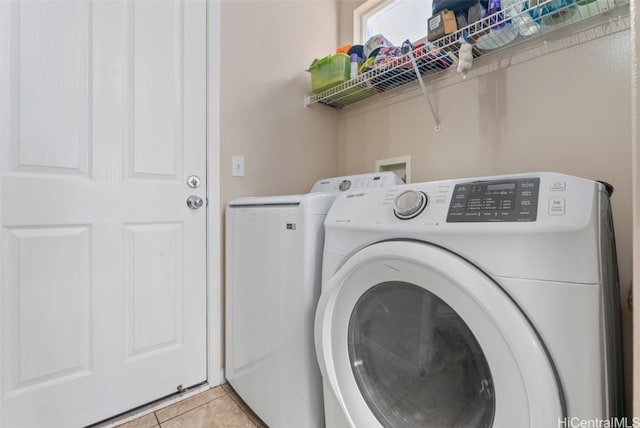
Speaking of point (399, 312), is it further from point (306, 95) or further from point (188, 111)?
point (306, 95)

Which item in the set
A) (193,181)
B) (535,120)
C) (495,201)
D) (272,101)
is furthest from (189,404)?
(535,120)

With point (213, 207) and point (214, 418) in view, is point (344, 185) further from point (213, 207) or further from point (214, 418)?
point (214, 418)

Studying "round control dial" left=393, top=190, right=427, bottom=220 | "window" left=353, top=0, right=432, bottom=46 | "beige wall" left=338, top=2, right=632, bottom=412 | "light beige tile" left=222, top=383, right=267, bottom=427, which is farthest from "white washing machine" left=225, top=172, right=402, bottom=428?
"window" left=353, top=0, right=432, bottom=46

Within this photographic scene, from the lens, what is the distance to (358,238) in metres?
0.77

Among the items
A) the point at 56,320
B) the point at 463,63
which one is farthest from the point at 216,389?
the point at 463,63

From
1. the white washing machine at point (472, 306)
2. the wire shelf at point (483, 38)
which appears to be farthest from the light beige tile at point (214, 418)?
the wire shelf at point (483, 38)

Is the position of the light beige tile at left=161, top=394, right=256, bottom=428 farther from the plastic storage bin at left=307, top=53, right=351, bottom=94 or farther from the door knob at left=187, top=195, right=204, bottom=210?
the plastic storage bin at left=307, top=53, right=351, bottom=94

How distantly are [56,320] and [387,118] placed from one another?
1.73 m

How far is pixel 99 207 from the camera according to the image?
44.0 inches

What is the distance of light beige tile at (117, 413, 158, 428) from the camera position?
112 cm

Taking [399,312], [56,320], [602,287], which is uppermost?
[602,287]

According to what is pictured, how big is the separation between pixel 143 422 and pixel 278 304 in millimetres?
768

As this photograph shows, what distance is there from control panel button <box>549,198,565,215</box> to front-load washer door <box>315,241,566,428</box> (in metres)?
0.16

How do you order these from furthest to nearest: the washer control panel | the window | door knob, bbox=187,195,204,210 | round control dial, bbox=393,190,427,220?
1. the window
2. door knob, bbox=187,195,204,210
3. round control dial, bbox=393,190,427,220
4. the washer control panel
